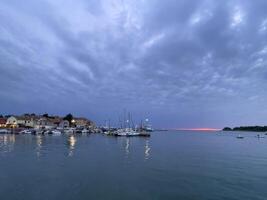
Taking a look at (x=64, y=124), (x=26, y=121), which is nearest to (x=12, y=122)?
(x=26, y=121)

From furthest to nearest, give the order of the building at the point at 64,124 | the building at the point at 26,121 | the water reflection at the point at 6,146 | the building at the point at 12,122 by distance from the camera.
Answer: the building at the point at 64,124 → the building at the point at 26,121 → the building at the point at 12,122 → the water reflection at the point at 6,146

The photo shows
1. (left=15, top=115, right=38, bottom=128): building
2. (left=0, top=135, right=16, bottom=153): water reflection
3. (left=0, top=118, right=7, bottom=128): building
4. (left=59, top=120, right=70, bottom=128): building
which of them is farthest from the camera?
(left=59, top=120, right=70, bottom=128): building

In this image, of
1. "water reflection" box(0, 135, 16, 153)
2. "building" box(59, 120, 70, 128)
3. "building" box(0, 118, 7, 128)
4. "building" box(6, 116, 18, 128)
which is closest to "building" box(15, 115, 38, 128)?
"building" box(6, 116, 18, 128)

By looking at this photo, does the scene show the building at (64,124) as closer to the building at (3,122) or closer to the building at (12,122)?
the building at (12,122)

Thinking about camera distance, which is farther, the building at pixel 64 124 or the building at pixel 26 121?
the building at pixel 64 124

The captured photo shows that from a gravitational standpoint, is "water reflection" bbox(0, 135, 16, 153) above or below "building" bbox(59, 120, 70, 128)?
below

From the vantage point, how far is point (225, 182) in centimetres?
2611

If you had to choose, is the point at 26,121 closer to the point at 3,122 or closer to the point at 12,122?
the point at 12,122

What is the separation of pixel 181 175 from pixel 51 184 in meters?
13.8

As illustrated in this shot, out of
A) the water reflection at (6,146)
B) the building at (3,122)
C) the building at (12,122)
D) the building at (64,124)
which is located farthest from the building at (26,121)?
the water reflection at (6,146)

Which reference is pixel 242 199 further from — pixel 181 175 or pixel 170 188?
pixel 181 175

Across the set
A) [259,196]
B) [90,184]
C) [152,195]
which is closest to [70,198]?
[90,184]

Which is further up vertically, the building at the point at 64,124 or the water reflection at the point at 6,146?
the building at the point at 64,124

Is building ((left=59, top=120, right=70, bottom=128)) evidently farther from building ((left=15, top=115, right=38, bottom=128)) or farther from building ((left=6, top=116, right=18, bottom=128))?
building ((left=6, top=116, right=18, bottom=128))
